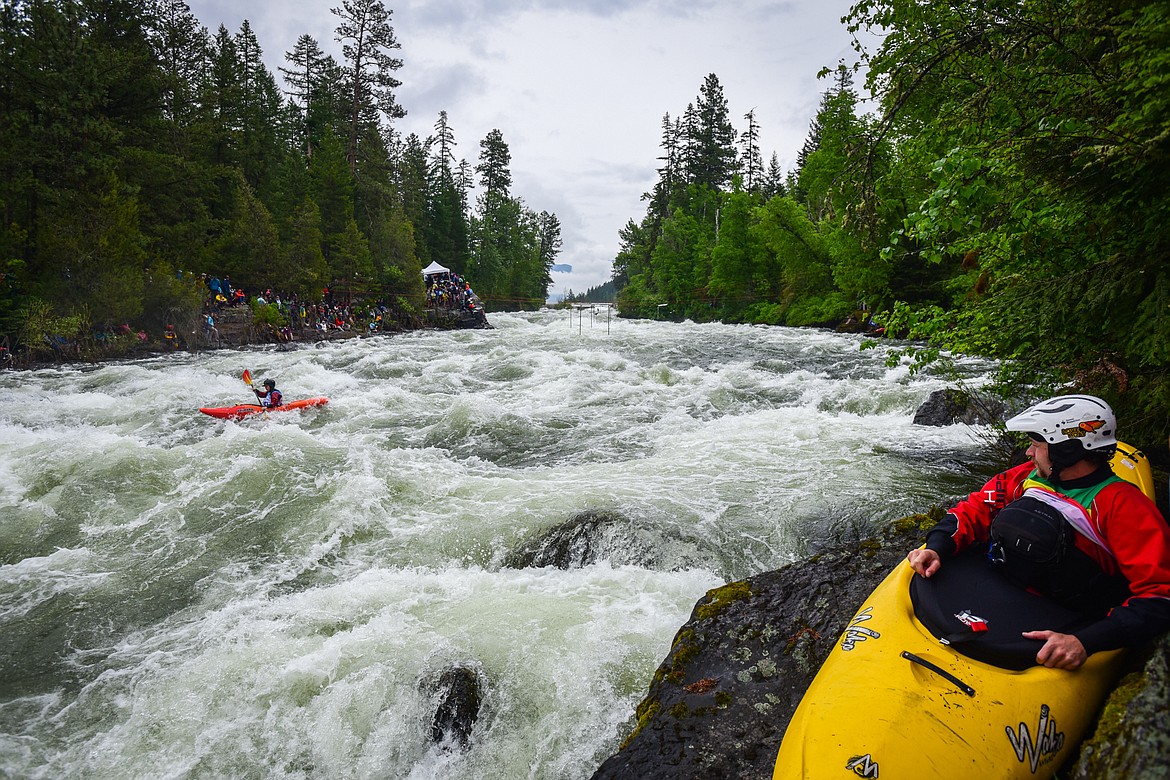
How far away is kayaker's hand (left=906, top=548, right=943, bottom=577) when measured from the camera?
8.73ft

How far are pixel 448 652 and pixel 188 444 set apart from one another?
24.8 feet

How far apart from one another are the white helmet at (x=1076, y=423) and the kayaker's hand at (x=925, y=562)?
71 centimetres

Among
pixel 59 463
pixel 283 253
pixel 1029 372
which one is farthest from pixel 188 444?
pixel 283 253

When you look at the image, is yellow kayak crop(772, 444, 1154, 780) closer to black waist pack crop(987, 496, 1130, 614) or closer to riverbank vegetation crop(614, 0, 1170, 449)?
black waist pack crop(987, 496, 1130, 614)

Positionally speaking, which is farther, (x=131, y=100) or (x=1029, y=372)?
(x=131, y=100)

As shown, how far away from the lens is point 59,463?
7.50m

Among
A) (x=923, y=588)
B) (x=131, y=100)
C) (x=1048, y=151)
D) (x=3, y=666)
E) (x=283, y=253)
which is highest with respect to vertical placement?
(x=131, y=100)

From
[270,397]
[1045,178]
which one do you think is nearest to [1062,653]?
[1045,178]

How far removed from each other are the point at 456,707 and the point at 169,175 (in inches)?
1016

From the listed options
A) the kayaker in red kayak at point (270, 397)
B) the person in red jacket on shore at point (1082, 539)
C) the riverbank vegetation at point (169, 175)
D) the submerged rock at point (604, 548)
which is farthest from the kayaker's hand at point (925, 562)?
the riverbank vegetation at point (169, 175)

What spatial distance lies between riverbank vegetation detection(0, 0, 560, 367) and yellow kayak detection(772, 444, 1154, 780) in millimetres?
20181

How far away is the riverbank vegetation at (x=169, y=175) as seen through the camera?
16.1 meters

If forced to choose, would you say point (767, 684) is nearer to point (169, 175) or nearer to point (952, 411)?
point (952, 411)

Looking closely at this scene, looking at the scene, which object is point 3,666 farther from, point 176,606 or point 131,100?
point 131,100
